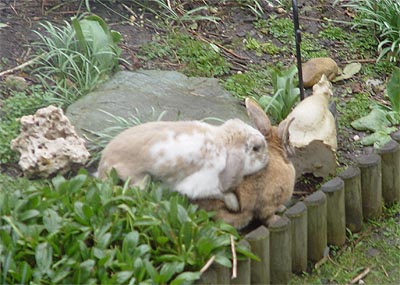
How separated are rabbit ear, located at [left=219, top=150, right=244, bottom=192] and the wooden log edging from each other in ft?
0.95

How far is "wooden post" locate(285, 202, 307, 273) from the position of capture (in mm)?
5672

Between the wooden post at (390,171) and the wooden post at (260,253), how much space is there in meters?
1.40

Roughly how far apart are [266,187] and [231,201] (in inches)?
10.6

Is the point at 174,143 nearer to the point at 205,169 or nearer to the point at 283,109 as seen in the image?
the point at 205,169

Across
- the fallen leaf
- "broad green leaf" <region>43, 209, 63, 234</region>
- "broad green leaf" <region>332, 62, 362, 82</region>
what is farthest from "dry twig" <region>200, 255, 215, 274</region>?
"broad green leaf" <region>332, 62, 362, 82</region>

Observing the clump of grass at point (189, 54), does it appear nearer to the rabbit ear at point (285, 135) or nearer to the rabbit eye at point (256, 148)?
the rabbit ear at point (285, 135)

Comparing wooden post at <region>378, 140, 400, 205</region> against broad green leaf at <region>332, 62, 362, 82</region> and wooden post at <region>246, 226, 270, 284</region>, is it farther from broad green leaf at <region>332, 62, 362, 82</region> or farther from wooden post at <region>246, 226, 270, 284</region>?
broad green leaf at <region>332, 62, 362, 82</region>

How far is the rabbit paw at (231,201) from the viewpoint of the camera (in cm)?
549

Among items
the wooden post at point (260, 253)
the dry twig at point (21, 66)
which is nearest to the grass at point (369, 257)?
the wooden post at point (260, 253)

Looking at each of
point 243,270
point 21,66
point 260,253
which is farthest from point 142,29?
point 243,270

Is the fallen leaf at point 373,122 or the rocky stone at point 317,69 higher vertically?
the rocky stone at point 317,69

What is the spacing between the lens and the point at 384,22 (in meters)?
8.43

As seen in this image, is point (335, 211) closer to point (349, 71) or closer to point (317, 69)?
point (317, 69)

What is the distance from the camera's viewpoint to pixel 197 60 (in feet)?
25.4
